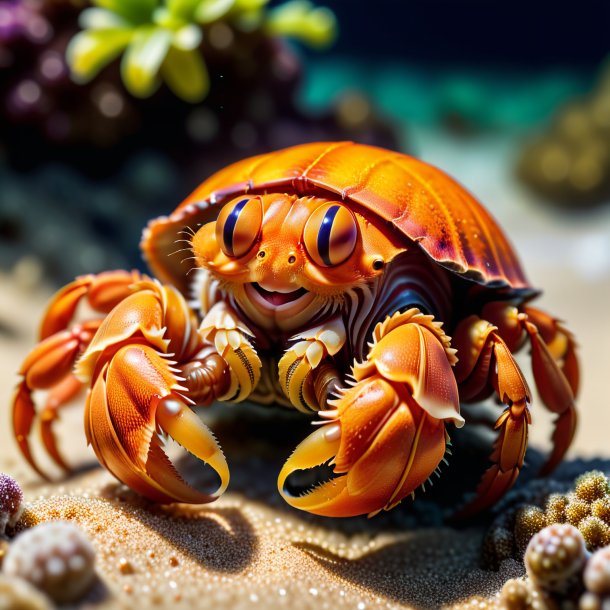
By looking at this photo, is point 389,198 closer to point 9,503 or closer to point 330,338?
point 330,338

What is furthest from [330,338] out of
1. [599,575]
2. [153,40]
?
[153,40]

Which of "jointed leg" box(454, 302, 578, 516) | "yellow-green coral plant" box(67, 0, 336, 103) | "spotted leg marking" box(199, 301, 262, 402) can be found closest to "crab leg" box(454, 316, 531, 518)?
"jointed leg" box(454, 302, 578, 516)

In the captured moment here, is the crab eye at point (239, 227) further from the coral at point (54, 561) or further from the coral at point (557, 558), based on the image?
the coral at point (557, 558)

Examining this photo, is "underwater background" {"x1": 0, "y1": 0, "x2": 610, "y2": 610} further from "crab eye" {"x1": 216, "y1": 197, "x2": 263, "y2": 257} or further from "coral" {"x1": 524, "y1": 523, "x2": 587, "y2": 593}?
"crab eye" {"x1": 216, "y1": 197, "x2": 263, "y2": 257}

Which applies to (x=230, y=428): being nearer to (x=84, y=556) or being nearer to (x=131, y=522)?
(x=131, y=522)

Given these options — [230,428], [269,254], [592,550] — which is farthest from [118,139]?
[592,550]

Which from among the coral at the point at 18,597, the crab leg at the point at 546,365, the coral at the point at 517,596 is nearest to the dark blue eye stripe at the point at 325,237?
the crab leg at the point at 546,365
